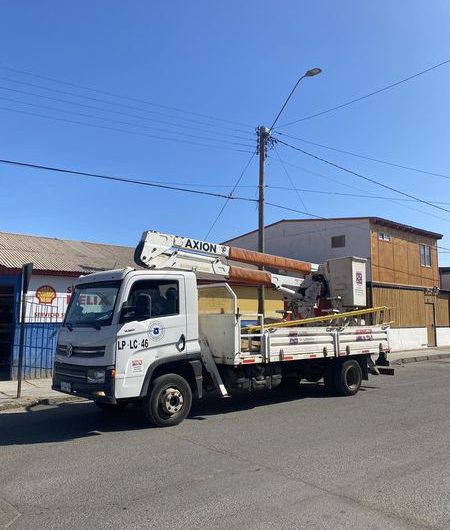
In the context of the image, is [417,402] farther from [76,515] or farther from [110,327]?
[76,515]

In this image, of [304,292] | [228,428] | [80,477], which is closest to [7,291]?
[304,292]

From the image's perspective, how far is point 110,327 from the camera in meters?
7.95

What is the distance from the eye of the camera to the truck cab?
7848 mm

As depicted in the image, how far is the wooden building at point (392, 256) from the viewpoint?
2559 cm

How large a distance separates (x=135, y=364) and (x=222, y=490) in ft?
10.2

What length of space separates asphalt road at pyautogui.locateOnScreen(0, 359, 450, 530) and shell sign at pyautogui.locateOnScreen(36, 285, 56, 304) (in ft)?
19.2

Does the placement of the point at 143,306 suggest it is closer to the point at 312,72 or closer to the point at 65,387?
the point at 65,387

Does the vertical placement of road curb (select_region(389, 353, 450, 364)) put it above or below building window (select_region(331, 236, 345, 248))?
below

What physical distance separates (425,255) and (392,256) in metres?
4.38

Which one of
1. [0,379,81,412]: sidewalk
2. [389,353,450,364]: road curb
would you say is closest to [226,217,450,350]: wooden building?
[389,353,450,364]: road curb

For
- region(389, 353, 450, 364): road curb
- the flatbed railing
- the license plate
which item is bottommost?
region(389, 353, 450, 364): road curb

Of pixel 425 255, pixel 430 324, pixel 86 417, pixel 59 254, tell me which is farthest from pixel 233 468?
pixel 425 255

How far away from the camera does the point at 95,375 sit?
25.7 ft

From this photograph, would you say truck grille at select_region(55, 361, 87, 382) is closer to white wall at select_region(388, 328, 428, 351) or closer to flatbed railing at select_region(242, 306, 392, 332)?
flatbed railing at select_region(242, 306, 392, 332)
